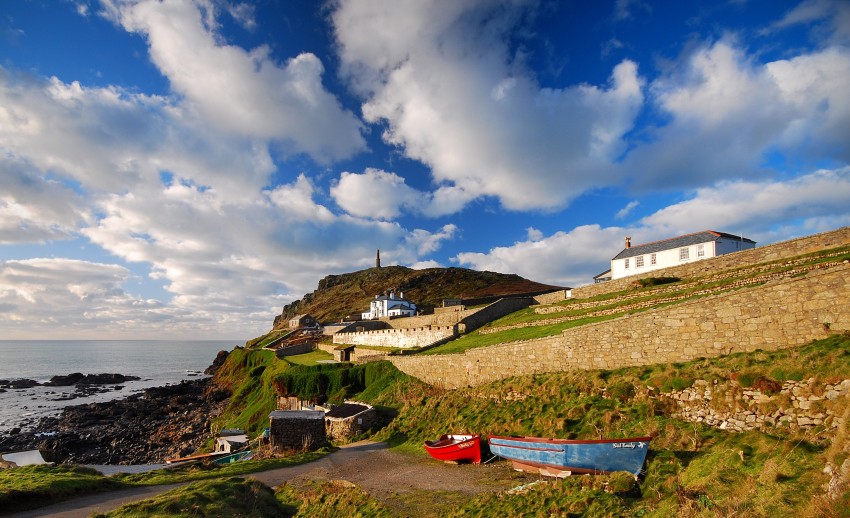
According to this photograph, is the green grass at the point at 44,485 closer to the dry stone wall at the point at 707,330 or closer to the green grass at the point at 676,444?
the green grass at the point at 676,444

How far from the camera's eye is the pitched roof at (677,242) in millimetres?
36625

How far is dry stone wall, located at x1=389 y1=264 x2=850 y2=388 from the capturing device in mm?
12680

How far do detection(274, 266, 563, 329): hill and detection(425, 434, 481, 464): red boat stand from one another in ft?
260

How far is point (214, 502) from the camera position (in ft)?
46.2

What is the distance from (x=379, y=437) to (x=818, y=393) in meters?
21.1

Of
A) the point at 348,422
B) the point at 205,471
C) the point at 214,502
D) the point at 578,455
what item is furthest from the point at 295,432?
the point at 578,455

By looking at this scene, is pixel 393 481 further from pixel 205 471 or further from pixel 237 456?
pixel 237 456

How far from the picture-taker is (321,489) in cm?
1650

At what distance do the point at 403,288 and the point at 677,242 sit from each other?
4133 inches

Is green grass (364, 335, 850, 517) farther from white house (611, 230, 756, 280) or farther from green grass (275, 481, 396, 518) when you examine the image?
white house (611, 230, 756, 280)

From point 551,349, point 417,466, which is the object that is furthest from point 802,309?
point 417,466

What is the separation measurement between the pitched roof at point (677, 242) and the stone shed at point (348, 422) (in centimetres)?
3088

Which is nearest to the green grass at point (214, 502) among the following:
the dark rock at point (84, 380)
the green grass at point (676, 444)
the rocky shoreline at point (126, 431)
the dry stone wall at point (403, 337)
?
the green grass at point (676, 444)

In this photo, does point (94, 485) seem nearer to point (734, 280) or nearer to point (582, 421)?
point (582, 421)
